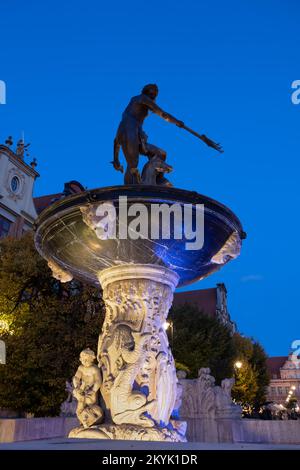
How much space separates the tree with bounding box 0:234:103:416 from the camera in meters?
14.8

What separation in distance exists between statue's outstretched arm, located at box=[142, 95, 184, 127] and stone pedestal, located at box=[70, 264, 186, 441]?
84.6 inches

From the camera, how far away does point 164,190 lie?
521 cm

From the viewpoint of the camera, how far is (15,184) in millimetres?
25641

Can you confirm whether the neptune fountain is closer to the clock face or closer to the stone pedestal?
the stone pedestal

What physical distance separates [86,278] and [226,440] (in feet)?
24.5

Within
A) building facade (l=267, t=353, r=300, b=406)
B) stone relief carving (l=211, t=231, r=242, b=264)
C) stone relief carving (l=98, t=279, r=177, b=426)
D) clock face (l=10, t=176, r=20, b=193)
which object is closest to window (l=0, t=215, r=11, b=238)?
clock face (l=10, t=176, r=20, b=193)

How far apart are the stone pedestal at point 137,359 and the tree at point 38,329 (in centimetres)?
948

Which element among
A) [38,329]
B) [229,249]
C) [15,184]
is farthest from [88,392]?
[15,184]

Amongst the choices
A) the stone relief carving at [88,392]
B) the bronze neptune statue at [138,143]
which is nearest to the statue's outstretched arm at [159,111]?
the bronze neptune statue at [138,143]

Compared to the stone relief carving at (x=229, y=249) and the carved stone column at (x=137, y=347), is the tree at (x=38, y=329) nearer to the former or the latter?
the carved stone column at (x=137, y=347)

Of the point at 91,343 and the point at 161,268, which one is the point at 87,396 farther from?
the point at 91,343

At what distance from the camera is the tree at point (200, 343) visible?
25.0 m

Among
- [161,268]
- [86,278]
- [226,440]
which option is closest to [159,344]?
[161,268]

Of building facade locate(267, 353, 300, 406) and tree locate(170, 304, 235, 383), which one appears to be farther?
building facade locate(267, 353, 300, 406)
